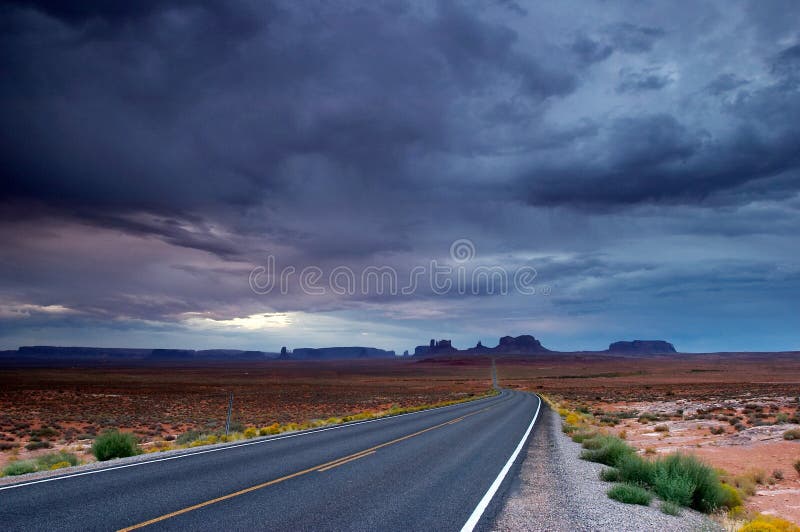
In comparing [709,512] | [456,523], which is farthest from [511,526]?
[709,512]

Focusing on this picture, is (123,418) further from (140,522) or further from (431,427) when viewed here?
(140,522)

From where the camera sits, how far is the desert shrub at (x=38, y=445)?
2208cm

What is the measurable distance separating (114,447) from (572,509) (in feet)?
40.8

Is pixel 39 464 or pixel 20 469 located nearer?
pixel 20 469

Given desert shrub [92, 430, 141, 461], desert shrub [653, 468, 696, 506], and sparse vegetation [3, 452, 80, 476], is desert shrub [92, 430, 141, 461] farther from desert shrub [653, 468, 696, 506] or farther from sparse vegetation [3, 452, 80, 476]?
desert shrub [653, 468, 696, 506]

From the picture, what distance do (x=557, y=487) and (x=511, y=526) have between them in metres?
3.43

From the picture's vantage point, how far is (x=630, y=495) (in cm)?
892

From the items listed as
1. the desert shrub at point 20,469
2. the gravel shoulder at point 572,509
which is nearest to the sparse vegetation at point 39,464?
the desert shrub at point 20,469

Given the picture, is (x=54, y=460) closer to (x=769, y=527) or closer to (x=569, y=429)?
(x=769, y=527)

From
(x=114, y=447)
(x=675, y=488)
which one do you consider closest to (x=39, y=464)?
(x=114, y=447)

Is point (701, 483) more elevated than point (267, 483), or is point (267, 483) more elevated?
point (267, 483)

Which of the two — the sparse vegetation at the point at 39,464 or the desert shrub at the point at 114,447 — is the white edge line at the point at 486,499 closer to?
the sparse vegetation at the point at 39,464

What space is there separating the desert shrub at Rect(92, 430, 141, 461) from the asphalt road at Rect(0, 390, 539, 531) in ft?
8.07

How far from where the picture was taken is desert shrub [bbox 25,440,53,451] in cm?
2208
